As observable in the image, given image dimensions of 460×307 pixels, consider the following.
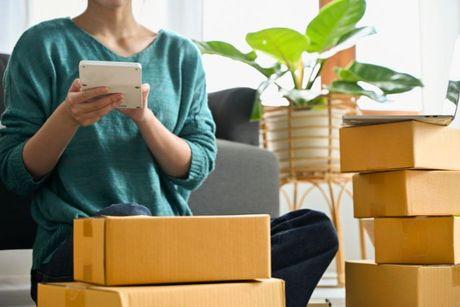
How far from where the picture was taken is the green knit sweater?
1.34 m

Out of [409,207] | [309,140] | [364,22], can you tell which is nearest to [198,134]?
[409,207]

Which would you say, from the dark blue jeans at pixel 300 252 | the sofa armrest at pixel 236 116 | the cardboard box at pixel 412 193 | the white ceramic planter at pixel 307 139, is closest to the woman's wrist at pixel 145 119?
the dark blue jeans at pixel 300 252

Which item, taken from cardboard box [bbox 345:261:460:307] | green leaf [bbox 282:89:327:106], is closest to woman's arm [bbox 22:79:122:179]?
cardboard box [bbox 345:261:460:307]

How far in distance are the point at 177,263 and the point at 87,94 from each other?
33 centimetres

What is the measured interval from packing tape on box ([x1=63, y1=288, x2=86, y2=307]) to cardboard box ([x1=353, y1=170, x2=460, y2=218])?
645 millimetres

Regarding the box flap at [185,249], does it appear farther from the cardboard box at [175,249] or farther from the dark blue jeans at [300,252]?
the dark blue jeans at [300,252]

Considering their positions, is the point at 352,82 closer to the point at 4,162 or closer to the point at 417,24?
the point at 417,24

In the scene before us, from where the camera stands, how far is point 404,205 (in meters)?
1.42

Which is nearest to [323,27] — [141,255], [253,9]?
[253,9]

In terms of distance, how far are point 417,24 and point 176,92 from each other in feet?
6.52

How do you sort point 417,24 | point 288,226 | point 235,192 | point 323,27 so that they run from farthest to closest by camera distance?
point 417,24
point 323,27
point 235,192
point 288,226

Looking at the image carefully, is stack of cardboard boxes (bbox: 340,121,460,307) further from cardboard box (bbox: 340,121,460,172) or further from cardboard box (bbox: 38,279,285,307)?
cardboard box (bbox: 38,279,285,307)

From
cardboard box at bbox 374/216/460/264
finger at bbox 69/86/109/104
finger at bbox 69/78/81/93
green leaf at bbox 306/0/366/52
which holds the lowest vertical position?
cardboard box at bbox 374/216/460/264

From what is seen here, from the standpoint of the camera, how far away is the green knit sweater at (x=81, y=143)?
4.40ft
